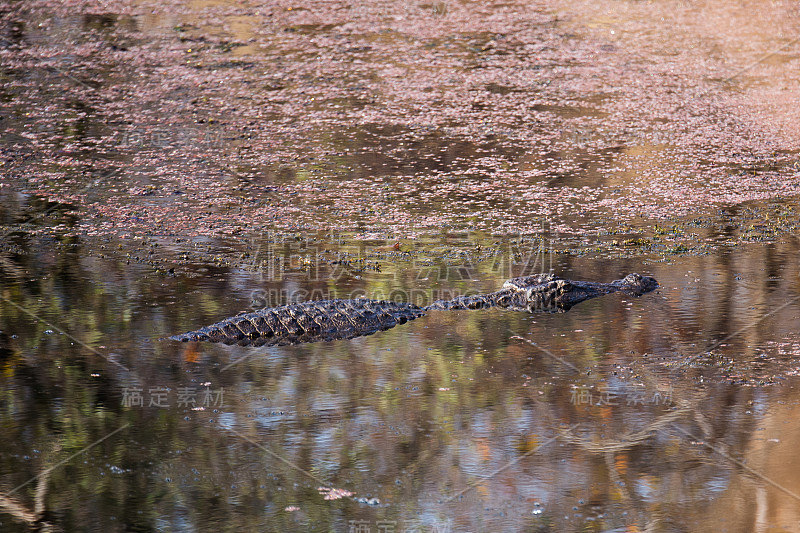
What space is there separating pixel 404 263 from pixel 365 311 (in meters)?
0.89

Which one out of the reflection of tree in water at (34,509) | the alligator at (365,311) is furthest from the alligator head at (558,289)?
the reflection of tree in water at (34,509)

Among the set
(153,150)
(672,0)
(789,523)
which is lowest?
(789,523)

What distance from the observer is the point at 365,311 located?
4.75 m

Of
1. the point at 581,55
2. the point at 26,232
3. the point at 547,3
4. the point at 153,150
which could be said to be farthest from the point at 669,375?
the point at 547,3

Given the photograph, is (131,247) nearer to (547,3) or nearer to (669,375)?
(669,375)

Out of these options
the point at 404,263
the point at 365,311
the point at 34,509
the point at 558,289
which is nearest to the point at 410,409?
the point at 365,311

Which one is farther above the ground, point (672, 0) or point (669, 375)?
point (672, 0)

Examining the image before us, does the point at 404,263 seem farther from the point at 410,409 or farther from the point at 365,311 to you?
the point at 410,409

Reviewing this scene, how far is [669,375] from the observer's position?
417 cm

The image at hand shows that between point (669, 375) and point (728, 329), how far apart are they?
65cm

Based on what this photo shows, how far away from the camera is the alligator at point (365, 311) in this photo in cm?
457

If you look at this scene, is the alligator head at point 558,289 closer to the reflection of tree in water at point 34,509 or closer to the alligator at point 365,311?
the alligator at point 365,311

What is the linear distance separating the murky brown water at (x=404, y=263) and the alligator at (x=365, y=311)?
0.10 metres

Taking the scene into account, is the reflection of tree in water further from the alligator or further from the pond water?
the alligator
